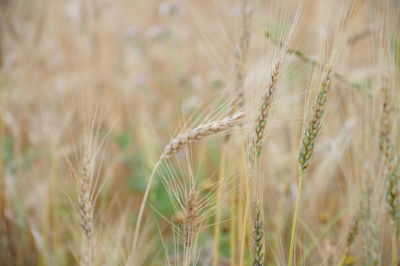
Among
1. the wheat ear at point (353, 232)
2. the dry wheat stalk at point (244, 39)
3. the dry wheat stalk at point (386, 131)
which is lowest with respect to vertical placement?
the wheat ear at point (353, 232)

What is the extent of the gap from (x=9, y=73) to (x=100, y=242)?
1197 millimetres

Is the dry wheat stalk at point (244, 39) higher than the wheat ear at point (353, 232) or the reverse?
higher

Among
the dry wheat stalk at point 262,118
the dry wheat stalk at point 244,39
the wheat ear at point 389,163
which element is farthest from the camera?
the dry wheat stalk at point 244,39

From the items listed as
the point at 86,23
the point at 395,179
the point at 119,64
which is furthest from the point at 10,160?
the point at 395,179

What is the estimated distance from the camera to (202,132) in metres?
0.67

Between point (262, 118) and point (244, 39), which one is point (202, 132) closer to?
point (262, 118)

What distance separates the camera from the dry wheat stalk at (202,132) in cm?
66

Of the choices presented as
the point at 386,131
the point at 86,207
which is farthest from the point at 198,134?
the point at 386,131

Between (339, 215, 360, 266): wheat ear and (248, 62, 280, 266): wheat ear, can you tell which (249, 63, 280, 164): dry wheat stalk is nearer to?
(248, 62, 280, 266): wheat ear

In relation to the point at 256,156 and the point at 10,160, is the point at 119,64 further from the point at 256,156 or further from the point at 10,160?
the point at 256,156

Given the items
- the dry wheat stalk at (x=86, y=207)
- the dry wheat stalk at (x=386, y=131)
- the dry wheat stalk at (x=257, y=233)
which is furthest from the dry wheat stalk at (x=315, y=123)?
the dry wheat stalk at (x=86, y=207)

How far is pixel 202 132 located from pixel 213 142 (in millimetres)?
1226

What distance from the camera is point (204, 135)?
675 mm

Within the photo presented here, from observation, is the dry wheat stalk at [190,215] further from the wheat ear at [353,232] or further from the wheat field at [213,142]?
the wheat ear at [353,232]
